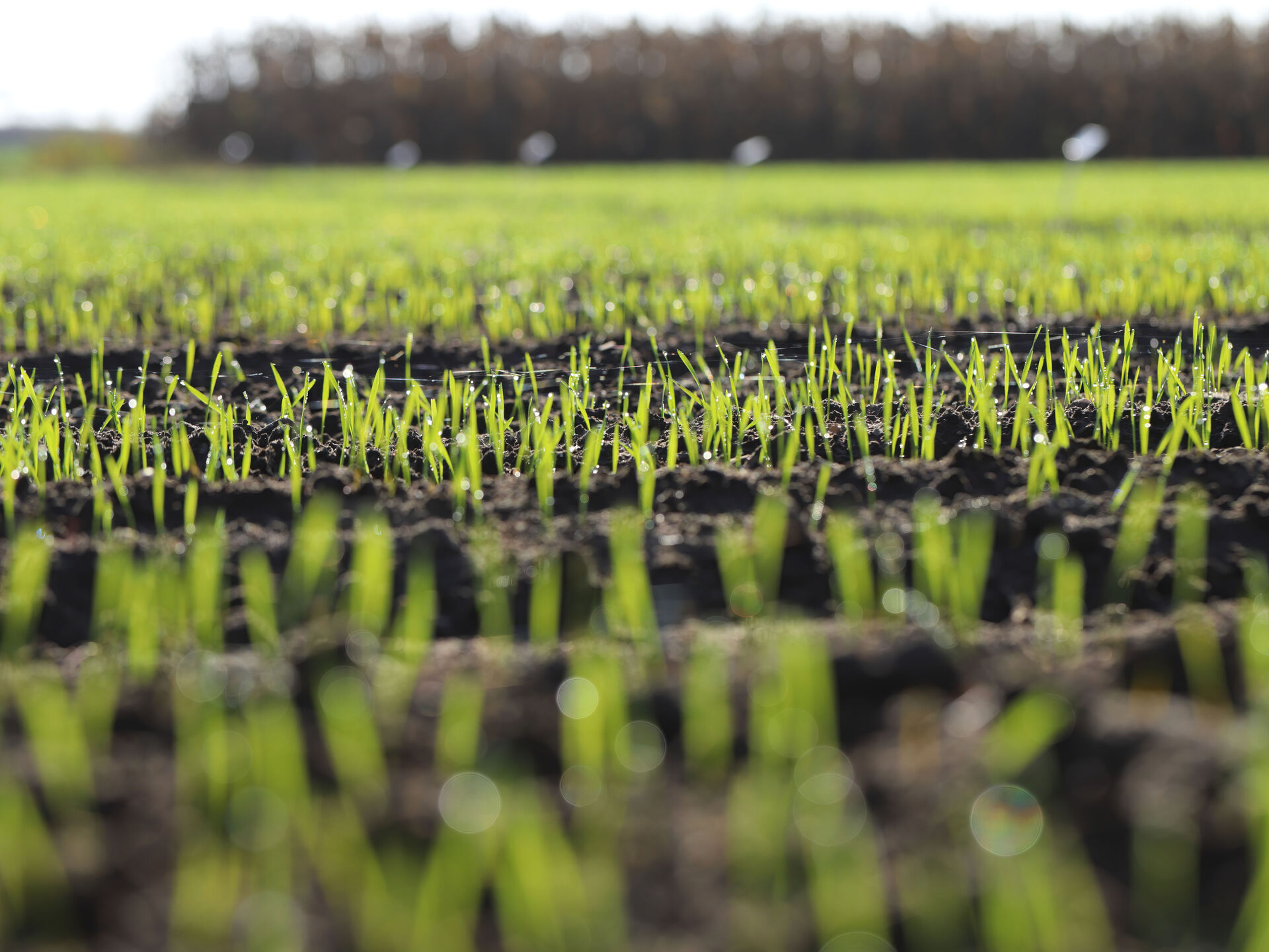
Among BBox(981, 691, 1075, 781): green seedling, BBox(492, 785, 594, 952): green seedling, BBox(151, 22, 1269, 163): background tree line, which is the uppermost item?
BBox(151, 22, 1269, 163): background tree line

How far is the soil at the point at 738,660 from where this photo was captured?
101 cm

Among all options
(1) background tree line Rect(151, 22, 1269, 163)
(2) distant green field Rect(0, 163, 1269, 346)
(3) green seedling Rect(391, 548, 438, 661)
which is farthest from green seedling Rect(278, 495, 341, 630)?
(1) background tree line Rect(151, 22, 1269, 163)

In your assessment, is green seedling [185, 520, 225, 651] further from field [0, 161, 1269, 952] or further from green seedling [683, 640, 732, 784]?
green seedling [683, 640, 732, 784]

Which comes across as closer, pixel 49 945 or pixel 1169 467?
pixel 49 945

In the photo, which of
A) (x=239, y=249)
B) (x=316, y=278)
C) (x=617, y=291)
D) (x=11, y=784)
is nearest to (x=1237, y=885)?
(x=11, y=784)

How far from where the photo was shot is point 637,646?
1.47 m

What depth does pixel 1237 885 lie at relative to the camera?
98cm

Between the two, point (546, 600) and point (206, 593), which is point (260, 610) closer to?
point (206, 593)

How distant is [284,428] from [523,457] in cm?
51

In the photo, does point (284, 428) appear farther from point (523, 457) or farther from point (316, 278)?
point (316, 278)

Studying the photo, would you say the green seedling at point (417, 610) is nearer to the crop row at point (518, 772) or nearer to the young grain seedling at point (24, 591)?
the crop row at point (518, 772)

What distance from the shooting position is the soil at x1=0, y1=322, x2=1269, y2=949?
1011 millimetres

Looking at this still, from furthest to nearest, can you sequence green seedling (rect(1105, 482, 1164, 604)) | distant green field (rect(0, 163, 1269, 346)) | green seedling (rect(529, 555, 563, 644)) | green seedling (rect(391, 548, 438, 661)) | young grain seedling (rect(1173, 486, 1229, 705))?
distant green field (rect(0, 163, 1269, 346)) → green seedling (rect(1105, 482, 1164, 604)) → green seedling (rect(529, 555, 563, 644)) → green seedling (rect(391, 548, 438, 661)) → young grain seedling (rect(1173, 486, 1229, 705))

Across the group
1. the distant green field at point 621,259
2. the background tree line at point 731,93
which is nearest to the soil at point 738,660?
the distant green field at point 621,259
